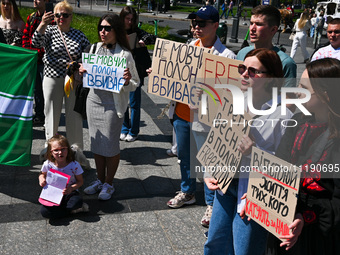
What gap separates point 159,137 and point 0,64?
2.65 m

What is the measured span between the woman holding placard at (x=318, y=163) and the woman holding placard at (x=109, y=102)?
233cm

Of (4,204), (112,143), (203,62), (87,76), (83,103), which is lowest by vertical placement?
(4,204)

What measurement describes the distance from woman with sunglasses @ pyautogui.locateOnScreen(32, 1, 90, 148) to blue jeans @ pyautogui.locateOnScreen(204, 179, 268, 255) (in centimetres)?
275

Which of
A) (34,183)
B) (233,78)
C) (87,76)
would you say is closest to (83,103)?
(87,76)

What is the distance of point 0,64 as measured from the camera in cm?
449

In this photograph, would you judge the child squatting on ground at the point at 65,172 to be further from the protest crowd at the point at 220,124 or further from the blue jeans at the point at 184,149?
the blue jeans at the point at 184,149

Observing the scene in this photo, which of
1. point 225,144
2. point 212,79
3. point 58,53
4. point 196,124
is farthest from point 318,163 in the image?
point 58,53

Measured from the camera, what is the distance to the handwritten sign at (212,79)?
3314 millimetres

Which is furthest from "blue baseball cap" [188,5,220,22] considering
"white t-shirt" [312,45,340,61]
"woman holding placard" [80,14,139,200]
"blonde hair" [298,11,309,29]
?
"blonde hair" [298,11,309,29]

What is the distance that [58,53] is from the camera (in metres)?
4.88

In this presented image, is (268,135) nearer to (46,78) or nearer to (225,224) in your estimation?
(225,224)

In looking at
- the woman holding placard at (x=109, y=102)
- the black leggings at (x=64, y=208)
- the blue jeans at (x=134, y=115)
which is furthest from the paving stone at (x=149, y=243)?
the blue jeans at (x=134, y=115)

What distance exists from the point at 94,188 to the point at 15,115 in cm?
112

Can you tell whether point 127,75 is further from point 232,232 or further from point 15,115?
point 232,232
